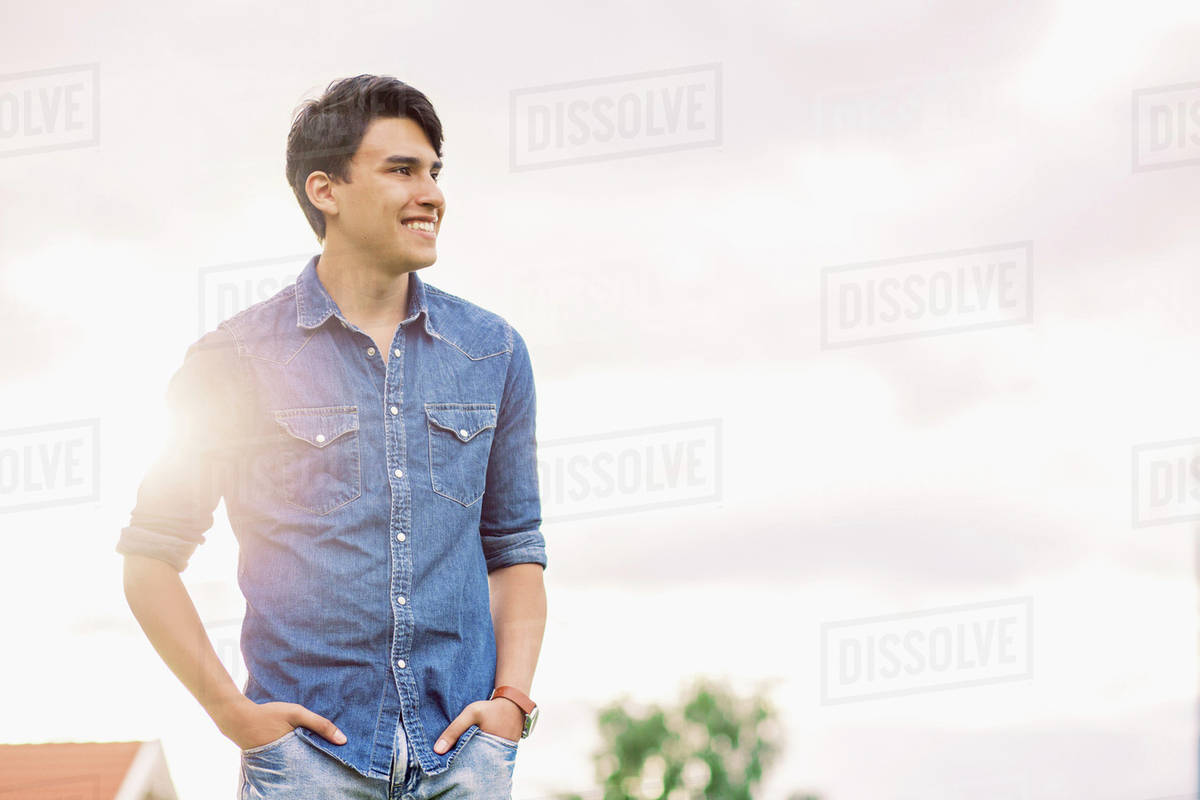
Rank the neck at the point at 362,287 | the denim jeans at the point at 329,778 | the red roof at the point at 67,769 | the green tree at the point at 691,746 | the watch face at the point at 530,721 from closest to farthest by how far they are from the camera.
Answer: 1. the denim jeans at the point at 329,778
2. the watch face at the point at 530,721
3. the neck at the point at 362,287
4. the red roof at the point at 67,769
5. the green tree at the point at 691,746

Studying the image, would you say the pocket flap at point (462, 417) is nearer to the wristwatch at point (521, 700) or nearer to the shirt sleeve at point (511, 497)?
the shirt sleeve at point (511, 497)

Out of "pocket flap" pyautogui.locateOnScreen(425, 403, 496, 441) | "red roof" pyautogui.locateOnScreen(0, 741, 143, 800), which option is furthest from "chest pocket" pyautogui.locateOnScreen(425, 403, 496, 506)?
"red roof" pyautogui.locateOnScreen(0, 741, 143, 800)

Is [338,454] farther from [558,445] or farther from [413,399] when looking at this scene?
[558,445]

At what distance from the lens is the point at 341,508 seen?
2387 millimetres

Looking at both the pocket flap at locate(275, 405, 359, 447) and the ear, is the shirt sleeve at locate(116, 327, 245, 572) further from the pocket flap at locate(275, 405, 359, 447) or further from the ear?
the ear

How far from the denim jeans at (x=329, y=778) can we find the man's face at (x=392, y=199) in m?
1.01

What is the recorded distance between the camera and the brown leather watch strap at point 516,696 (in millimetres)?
2477

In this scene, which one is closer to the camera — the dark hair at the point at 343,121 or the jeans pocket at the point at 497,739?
the jeans pocket at the point at 497,739

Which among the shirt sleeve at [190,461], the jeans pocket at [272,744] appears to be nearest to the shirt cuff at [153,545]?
the shirt sleeve at [190,461]

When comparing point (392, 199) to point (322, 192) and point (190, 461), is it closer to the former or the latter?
point (322, 192)

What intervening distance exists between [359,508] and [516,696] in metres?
0.52

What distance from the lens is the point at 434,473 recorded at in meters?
2.47

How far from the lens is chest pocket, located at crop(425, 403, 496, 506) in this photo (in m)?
2.49

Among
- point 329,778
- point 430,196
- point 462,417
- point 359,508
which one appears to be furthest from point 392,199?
point 329,778
